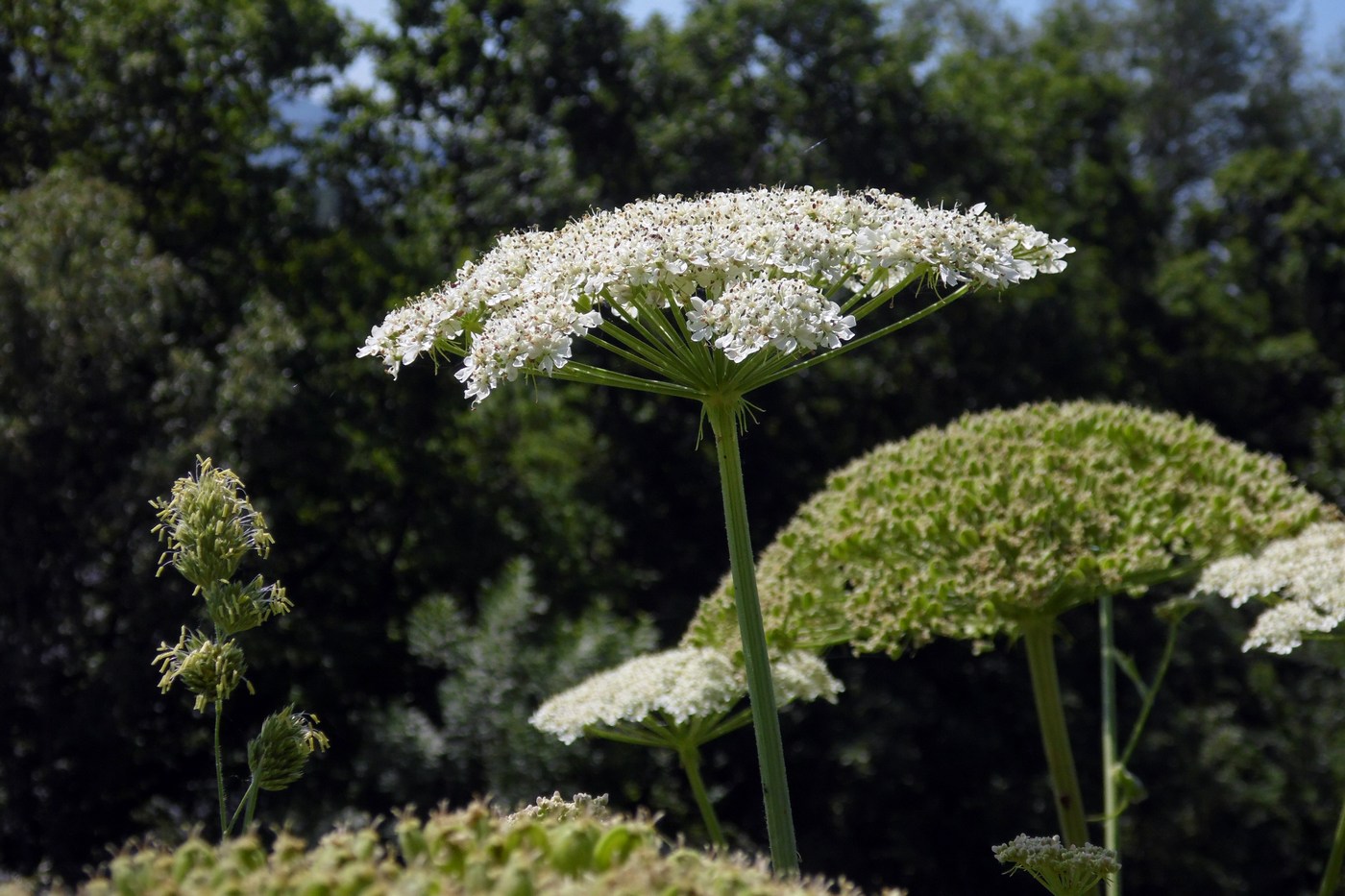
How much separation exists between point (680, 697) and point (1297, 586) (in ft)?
7.16

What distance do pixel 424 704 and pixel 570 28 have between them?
972 centimetres

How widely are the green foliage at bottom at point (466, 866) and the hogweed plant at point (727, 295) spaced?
117 centimetres

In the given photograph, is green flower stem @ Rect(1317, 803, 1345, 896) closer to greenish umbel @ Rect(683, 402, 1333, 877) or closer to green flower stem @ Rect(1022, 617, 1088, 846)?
greenish umbel @ Rect(683, 402, 1333, 877)

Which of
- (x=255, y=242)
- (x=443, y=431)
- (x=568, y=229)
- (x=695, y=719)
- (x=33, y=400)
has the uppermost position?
(x=255, y=242)

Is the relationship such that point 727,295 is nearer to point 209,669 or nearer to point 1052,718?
point 209,669

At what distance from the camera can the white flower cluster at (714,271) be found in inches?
126

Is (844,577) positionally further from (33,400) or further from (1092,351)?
(1092,351)

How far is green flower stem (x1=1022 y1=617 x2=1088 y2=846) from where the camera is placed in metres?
5.25

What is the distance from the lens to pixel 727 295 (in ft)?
10.3

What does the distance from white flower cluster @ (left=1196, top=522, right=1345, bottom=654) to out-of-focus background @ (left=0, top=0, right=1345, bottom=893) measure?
31.6ft

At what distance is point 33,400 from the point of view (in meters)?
13.9

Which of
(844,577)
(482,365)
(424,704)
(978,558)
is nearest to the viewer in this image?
(482,365)

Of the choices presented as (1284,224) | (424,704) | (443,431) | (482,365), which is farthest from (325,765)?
(1284,224)

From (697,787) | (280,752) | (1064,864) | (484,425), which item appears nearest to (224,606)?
(280,752)
